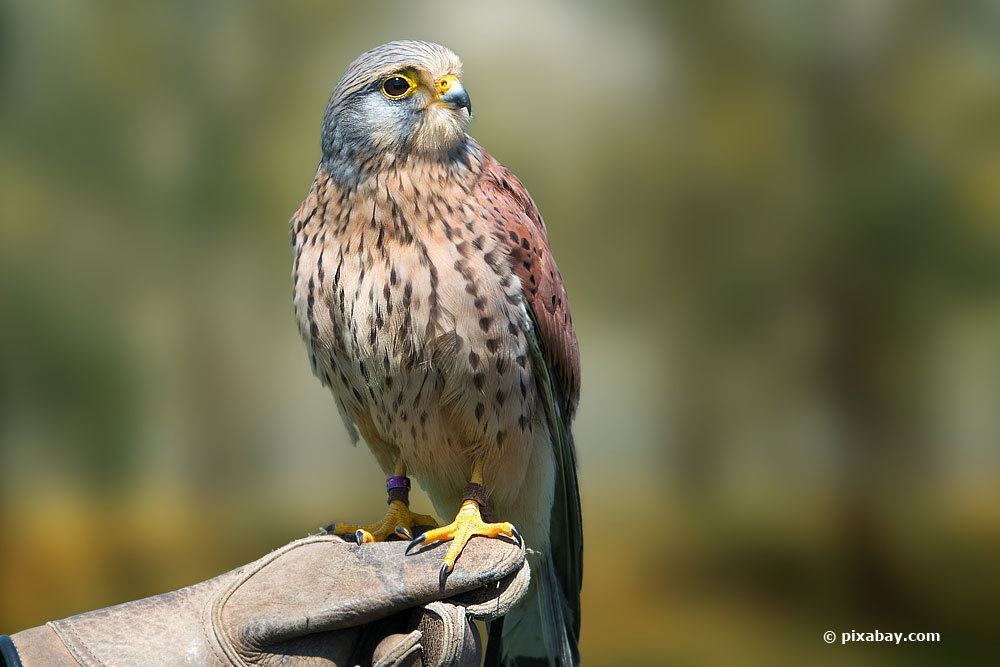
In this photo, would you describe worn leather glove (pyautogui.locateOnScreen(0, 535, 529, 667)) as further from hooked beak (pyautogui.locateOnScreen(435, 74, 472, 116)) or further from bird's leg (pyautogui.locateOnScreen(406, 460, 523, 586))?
hooked beak (pyautogui.locateOnScreen(435, 74, 472, 116))

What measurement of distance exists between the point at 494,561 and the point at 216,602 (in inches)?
19.1

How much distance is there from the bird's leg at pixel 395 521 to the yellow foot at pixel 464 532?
113mm

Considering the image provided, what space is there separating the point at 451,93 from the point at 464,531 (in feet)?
2.59

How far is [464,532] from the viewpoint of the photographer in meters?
1.74

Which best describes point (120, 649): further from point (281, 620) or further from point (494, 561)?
point (494, 561)

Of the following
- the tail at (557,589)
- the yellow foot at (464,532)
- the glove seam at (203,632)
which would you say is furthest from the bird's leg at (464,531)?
the glove seam at (203,632)

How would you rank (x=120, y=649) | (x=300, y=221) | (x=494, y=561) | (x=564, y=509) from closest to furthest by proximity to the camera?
(x=120, y=649), (x=494, y=561), (x=300, y=221), (x=564, y=509)

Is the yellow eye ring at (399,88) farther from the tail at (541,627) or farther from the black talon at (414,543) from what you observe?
the tail at (541,627)

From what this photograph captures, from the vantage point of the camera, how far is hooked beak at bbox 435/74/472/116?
67.6 inches

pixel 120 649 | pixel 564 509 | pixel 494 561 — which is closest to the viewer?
pixel 120 649

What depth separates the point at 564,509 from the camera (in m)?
2.08

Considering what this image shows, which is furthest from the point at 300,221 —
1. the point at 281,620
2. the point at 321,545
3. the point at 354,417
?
the point at 281,620

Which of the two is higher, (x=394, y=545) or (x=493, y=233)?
(x=493, y=233)

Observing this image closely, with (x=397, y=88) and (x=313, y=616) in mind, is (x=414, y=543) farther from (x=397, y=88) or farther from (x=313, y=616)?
(x=397, y=88)
